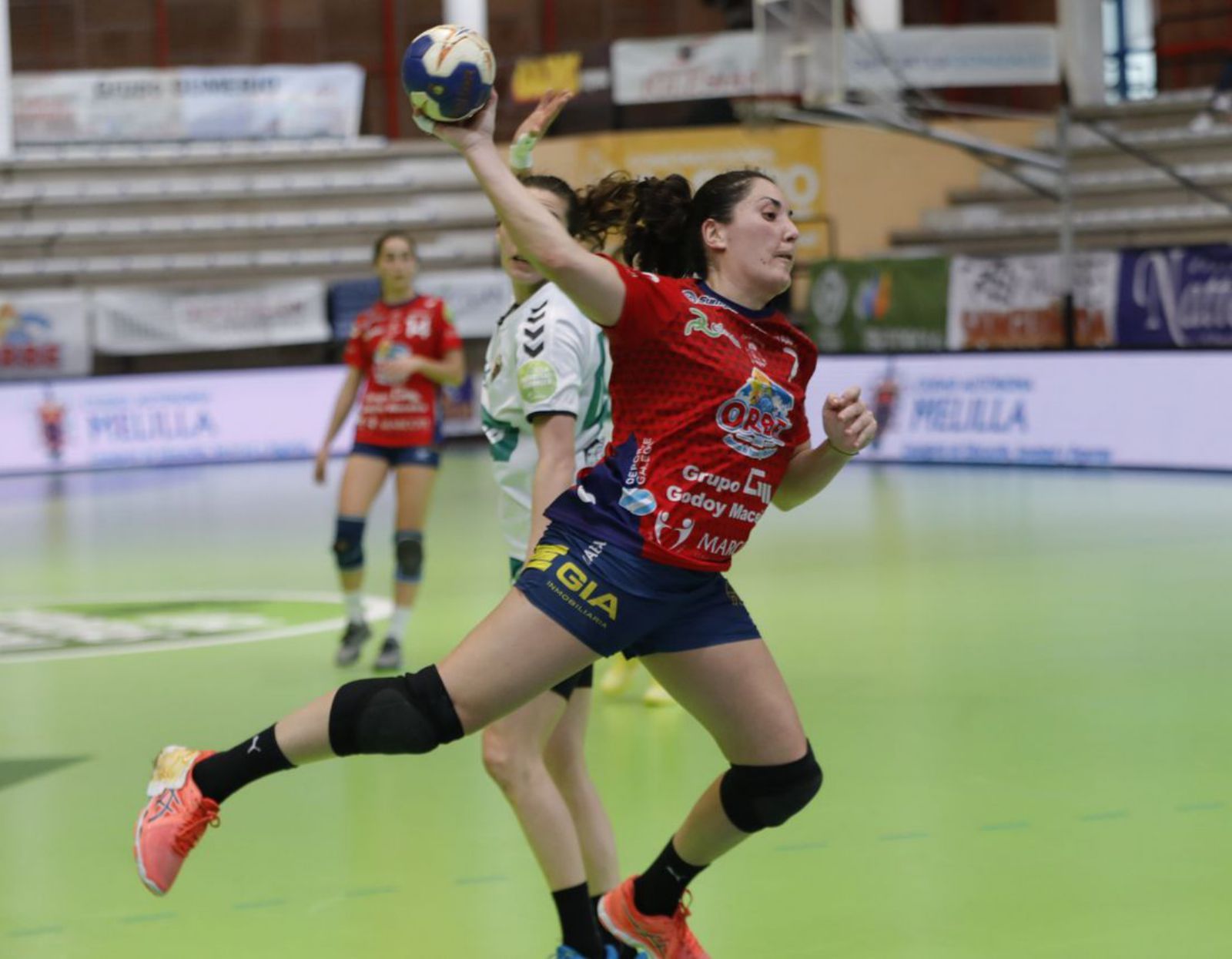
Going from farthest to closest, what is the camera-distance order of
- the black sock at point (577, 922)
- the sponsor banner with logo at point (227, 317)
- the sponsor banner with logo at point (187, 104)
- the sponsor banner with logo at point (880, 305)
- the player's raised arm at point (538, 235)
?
the sponsor banner with logo at point (187, 104)
the sponsor banner with logo at point (227, 317)
the sponsor banner with logo at point (880, 305)
the black sock at point (577, 922)
the player's raised arm at point (538, 235)

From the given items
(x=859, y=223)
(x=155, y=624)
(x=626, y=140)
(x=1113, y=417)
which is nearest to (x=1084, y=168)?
(x=859, y=223)

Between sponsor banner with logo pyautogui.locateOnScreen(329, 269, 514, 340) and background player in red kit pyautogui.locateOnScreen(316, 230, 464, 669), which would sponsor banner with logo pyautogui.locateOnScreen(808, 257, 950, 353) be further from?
background player in red kit pyautogui.locateOnScreen(316, 230, 464, 669)

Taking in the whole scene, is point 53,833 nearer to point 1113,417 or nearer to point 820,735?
point 820,735

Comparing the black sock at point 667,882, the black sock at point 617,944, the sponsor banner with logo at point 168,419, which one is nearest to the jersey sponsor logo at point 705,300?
the black sock at point 667,882

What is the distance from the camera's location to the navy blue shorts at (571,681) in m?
4.61

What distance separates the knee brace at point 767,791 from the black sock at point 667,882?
0.18 m

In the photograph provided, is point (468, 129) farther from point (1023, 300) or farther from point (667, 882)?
point (1023, 300)

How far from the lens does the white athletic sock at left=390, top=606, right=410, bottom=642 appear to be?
345 inches

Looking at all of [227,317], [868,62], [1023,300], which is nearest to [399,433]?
[1023,300]

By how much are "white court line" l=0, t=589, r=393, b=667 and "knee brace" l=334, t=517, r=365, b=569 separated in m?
0.93

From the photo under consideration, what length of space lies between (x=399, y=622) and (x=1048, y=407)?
9567mm

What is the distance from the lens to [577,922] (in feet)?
14.6

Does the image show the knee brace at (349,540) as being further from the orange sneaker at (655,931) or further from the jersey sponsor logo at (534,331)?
the orange sneaker at (655,931)

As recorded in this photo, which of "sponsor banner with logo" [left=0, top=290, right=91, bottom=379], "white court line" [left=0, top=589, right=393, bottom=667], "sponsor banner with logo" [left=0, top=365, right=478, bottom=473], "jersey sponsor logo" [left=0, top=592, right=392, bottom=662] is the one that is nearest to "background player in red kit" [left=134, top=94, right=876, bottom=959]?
"white court line" [left=0, top=589, right=393, bottom=667]
